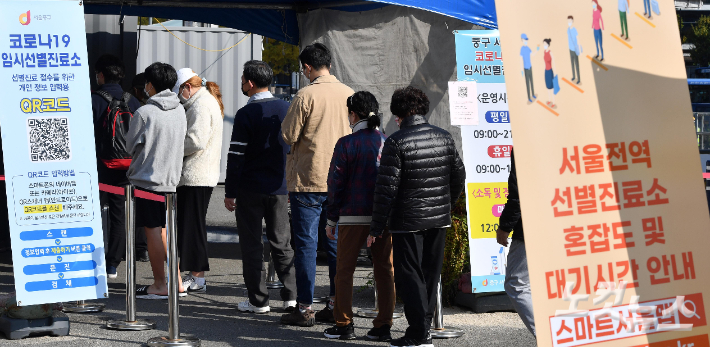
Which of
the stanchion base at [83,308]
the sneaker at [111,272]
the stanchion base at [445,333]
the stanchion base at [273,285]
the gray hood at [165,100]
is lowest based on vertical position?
the stanchion base at [445,333]

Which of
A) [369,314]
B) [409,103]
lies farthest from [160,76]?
[369,314]

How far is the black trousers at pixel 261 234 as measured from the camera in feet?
19.3

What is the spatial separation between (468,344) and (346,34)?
3632 millimetres

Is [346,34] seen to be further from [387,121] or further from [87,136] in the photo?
[87,136]

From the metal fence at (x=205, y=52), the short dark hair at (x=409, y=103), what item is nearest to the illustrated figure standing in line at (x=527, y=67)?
the short dark hair at (x=409, y=103)

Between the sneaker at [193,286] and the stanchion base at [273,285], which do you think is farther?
the stanchion base at [273,285]

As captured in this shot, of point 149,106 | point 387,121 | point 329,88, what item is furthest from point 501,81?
point 149,106

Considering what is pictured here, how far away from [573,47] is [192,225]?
4.25 m

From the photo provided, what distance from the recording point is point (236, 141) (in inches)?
228

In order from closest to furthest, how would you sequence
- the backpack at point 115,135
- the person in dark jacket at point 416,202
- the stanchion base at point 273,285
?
the person in dark jacket at point 416,202, the backpack at point 115,135, the stanchion base at point 273,285

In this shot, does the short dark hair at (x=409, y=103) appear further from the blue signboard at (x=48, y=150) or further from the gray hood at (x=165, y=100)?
the gray hood at (x=165, y=100)

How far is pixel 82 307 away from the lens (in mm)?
6074

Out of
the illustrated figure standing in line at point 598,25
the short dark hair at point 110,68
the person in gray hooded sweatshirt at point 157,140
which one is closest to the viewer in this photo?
the illustrated figure standing in line at point 598,25

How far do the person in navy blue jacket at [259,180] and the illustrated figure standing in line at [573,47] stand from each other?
10.4 feet
